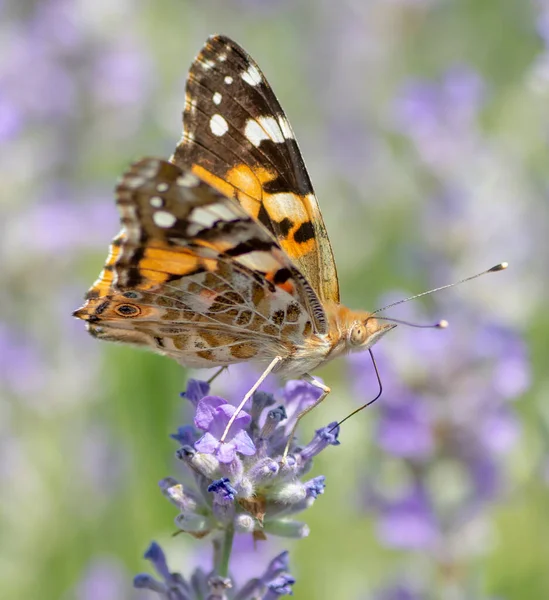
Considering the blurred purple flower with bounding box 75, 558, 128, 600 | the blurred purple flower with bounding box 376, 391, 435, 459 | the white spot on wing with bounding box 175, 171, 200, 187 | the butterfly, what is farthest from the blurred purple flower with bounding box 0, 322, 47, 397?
the white spot on wing with bounding box 175, 171, 200, 187

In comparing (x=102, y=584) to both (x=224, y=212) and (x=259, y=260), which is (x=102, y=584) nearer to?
(x=259, y=260)

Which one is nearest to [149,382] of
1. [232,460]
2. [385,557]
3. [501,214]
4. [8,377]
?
[8,377]

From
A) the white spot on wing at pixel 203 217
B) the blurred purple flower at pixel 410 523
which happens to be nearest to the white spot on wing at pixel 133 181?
the white spot on wing at pixel 203 217

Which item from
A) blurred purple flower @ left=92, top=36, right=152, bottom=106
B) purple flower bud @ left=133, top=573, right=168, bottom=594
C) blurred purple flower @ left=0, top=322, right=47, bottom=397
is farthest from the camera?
blurred purple flower @ left=92, top=36, right=152, bottom=106

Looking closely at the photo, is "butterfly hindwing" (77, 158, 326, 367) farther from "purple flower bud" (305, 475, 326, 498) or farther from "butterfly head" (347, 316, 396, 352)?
"purple flower bud" (305, 475, 326, 498)

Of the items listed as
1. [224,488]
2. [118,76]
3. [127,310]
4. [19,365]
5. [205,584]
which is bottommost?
[205,584]

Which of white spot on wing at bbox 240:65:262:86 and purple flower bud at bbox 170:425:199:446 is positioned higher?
white spot on wing at bbox 240:65:262:86

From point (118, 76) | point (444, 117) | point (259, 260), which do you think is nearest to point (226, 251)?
point (259, 260)
